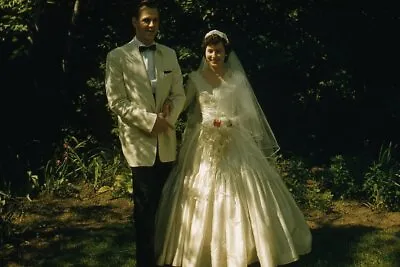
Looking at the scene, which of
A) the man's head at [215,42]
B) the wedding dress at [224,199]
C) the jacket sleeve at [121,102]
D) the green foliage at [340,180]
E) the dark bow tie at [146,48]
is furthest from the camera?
the green foliage at [340,180]

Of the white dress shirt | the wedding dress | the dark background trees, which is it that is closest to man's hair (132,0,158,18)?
the white dress shirt

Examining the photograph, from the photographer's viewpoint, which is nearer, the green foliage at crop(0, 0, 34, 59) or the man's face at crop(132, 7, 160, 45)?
the man's face at crop(132, 7, 160, 45)

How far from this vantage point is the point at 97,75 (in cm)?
878

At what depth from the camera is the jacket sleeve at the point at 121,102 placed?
430cm

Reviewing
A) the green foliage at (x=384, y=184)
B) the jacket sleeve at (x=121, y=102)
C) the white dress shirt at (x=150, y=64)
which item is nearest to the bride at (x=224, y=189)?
the white dress shirt at (x=150, y=64)

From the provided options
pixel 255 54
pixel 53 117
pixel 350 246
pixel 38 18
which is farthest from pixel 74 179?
pixel 350 246

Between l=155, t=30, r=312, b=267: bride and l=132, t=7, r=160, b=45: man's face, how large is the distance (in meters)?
0.65

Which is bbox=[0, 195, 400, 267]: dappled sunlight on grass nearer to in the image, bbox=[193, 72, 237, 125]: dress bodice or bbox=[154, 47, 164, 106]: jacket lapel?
bbox=[193, 72, 237, 125]: dress bodice

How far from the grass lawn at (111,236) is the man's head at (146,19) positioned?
2099 mm

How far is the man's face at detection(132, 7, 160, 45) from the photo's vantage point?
4.31 m

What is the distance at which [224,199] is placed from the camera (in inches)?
183

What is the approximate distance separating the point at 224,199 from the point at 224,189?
0.08m

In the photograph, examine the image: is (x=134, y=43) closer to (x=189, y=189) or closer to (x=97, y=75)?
(x=189, y=189)

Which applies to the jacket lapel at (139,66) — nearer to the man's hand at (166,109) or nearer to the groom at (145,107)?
the groom at (145,107)
